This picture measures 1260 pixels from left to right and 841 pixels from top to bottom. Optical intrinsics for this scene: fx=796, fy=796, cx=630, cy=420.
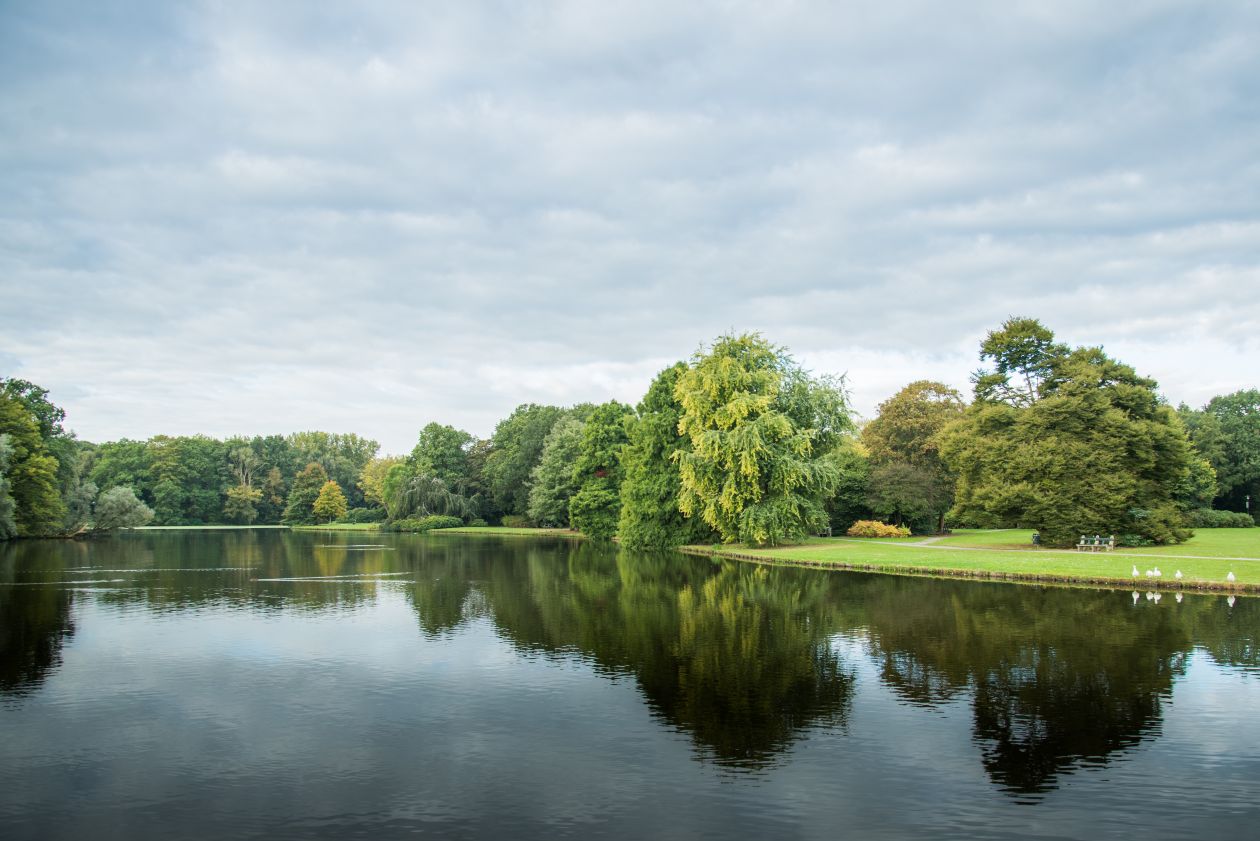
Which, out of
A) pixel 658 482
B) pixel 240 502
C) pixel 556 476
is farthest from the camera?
pixel 240 502

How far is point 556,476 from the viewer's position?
7806 centimetres

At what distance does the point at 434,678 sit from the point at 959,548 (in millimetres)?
33790

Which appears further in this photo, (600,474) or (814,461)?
(600,474)

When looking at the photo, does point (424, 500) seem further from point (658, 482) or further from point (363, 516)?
point (658, 482)

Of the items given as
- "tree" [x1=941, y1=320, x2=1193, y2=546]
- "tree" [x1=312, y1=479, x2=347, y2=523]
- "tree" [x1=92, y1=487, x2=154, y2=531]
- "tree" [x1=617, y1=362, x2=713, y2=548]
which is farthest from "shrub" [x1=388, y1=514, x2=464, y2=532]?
"tree" [x1=941, y1=320, x2=1193, y2=546]

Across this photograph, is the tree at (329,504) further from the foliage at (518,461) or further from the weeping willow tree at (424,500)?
the foliage at (518,461)

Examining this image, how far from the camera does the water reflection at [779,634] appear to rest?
12.8 meters

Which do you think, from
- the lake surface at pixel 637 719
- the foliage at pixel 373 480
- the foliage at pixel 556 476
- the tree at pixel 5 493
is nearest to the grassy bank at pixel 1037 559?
the lake surface at pixel 637 719

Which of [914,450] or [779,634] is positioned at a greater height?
[914,450]

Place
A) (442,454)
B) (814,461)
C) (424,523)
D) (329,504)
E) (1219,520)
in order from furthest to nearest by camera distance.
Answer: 1. (329,504)
2. (442,454)
3. (424,523)
4. (1219,520)
5. (814,461)

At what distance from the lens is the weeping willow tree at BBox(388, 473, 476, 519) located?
291ft

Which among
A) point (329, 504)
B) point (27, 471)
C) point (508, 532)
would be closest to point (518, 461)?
point (508, 532)

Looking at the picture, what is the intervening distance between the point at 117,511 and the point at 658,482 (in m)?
56.8

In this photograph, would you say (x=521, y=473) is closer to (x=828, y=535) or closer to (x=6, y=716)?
(x=828, y=535)
